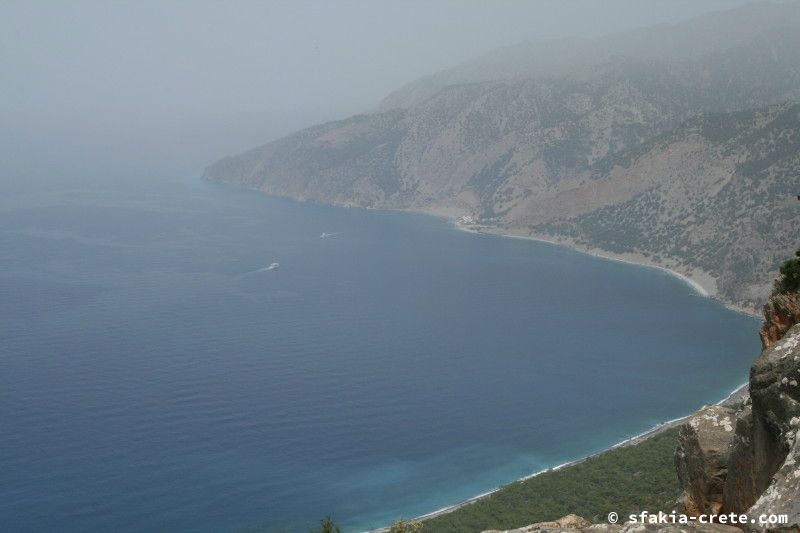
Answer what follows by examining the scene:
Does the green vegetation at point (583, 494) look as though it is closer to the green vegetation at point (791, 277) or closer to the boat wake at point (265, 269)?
the green vegetation at point (791, 277)

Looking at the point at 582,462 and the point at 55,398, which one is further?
the point at 55,398

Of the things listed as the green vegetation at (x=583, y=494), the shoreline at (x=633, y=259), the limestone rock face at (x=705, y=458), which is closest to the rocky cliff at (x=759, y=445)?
the limestone rock face at (x=705, y=458)

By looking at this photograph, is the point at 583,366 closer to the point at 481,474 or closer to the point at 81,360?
→ the point at 481,474

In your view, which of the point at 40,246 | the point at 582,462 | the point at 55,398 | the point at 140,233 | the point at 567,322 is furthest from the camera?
the point at 140,233

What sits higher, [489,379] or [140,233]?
[140,233]

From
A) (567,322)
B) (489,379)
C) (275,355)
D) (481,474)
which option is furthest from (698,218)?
(481,474)

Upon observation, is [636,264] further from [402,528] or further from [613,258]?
[402,528]
